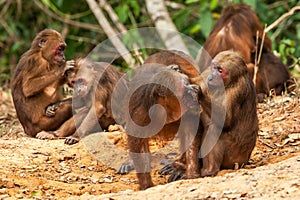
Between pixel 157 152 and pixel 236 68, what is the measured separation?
174cm

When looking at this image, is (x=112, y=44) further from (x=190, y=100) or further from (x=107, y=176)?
(x=190, y=100)

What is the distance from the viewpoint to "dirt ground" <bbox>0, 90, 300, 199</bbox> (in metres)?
5.59

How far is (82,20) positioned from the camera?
602 inches

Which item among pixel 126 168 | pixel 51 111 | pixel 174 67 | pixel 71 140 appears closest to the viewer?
pixel 174 67

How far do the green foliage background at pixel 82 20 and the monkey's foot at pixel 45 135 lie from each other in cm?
465

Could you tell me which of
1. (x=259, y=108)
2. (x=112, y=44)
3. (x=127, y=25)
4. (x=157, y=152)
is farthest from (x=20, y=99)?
(x=127, y=25)

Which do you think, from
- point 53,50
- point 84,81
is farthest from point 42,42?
point 84,81

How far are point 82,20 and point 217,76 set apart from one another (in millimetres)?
9135

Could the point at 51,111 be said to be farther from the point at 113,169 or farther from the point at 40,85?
the point at 113,169

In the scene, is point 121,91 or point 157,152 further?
point 121,91

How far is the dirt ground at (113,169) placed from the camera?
5.59 m

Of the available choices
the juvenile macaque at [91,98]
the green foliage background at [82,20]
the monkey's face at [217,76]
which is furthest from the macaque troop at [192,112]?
the green foliage background at [82,20]

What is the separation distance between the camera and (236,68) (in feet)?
21.7

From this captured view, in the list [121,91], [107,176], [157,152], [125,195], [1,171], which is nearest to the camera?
[125,195]
